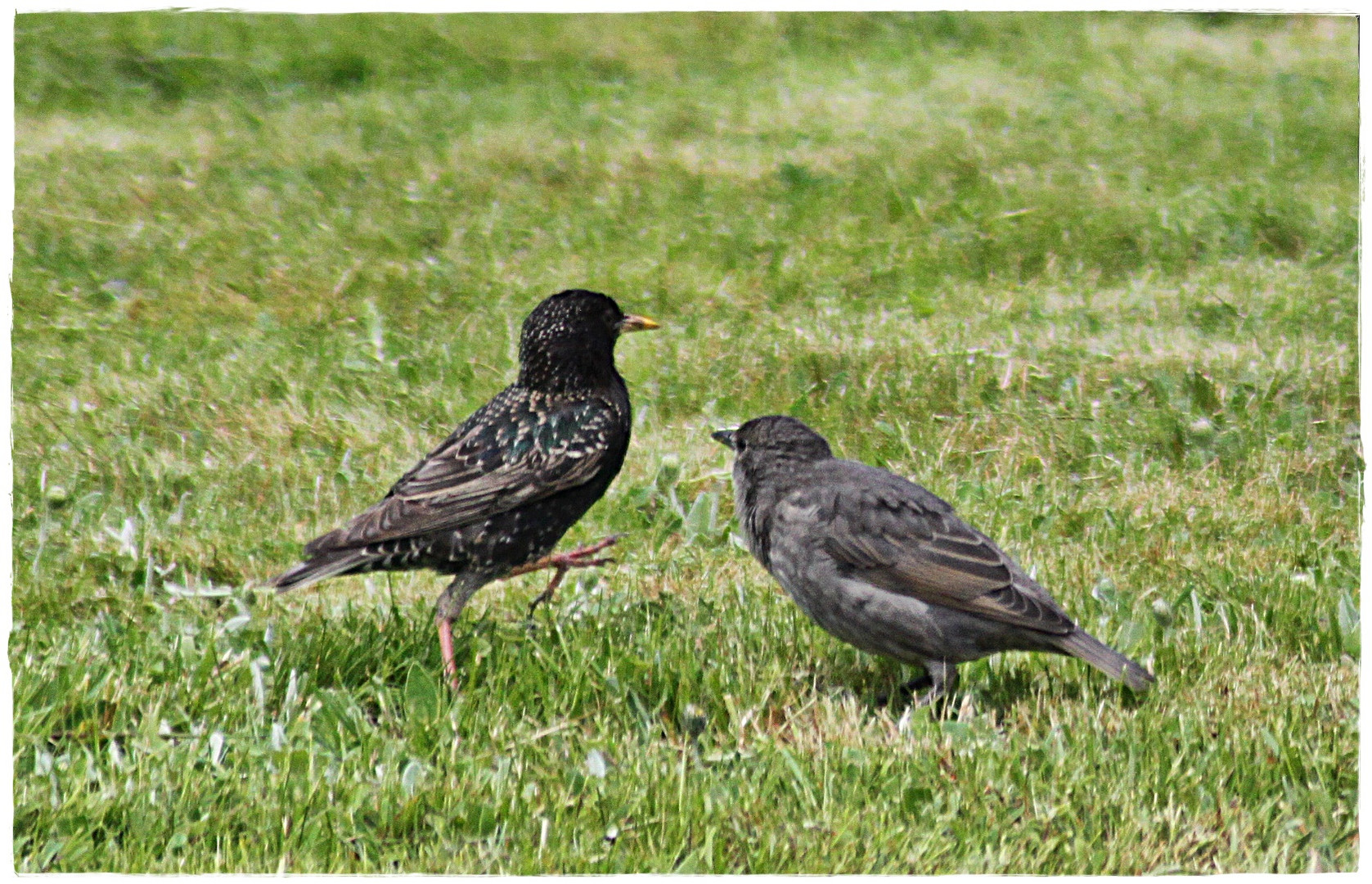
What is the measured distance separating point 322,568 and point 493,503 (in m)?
0.66

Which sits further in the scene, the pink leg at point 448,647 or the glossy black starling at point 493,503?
the glossy black starling at point 493,503

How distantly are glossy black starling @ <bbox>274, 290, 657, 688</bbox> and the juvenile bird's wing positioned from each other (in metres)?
0.98

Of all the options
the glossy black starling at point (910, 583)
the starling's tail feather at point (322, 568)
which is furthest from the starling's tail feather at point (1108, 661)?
the starling's tail feather at point (322, 568)

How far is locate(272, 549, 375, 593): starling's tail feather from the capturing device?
226 inches

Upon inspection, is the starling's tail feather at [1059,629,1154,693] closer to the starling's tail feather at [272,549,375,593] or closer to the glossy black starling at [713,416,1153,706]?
the glossy black starling at [713,416,1153,706]

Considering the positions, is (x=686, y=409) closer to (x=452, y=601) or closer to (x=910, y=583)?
(x=452, y=601)

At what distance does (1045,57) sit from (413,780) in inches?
340

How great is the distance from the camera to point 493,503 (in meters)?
5.86

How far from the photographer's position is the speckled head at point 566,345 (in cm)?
639

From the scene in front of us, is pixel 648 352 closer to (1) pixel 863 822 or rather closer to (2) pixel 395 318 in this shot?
(2) pixel 395 318

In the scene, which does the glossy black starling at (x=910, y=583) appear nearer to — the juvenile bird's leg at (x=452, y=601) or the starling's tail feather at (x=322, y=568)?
the juvenile bird's leg at (x=452, y=601)

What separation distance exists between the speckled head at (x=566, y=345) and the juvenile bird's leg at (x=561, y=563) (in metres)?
0.67

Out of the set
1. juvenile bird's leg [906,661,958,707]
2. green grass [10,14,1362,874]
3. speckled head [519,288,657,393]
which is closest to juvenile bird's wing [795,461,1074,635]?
juvenile bird's leg [906,661,958,707]

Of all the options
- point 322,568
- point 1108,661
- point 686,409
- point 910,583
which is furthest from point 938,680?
point 686,409
